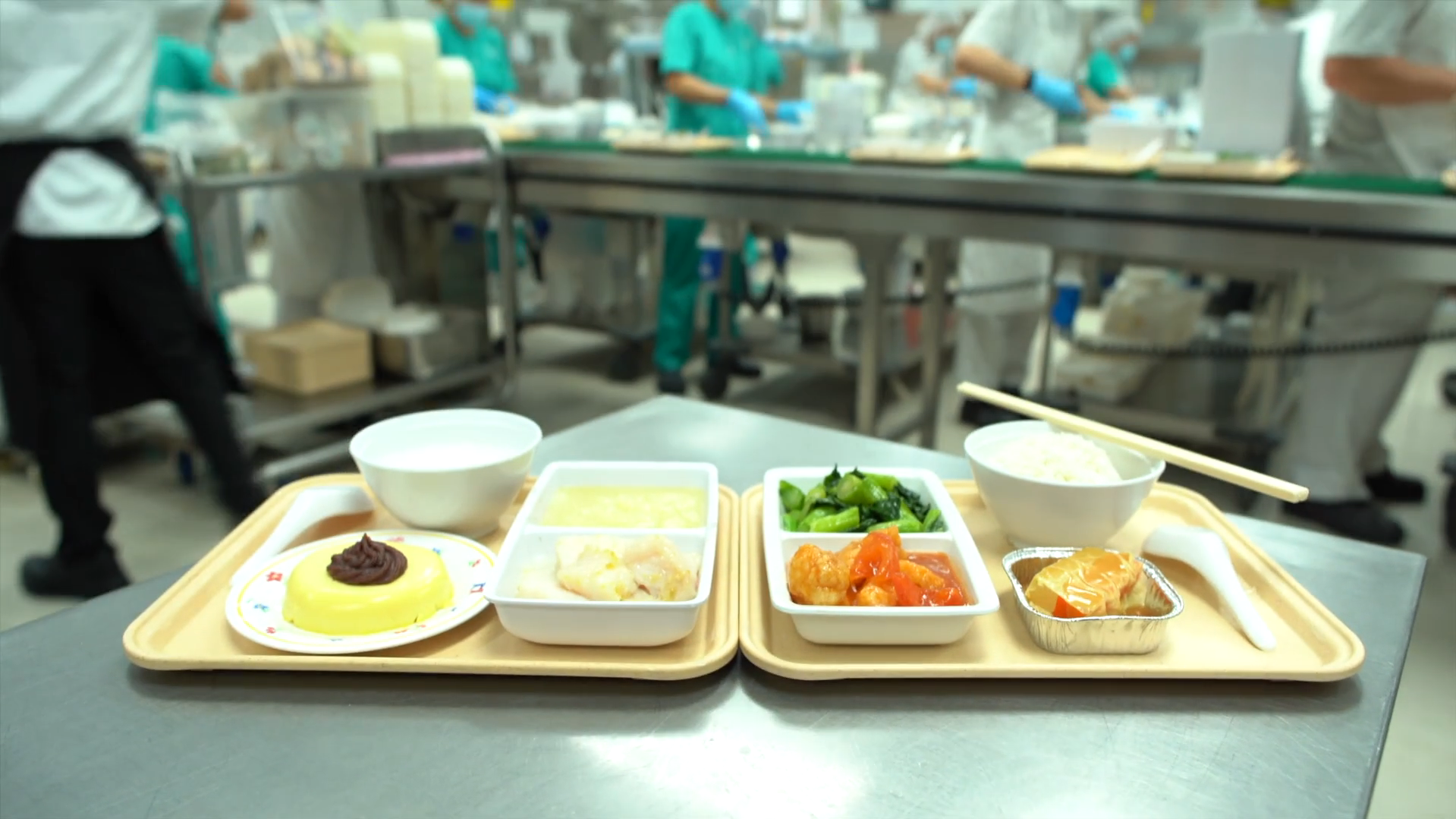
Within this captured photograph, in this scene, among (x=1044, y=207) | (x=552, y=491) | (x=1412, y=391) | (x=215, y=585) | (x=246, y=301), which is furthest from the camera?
(x=246, y=301)

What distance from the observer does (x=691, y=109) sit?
3900 mm

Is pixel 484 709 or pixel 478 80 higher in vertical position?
pixel 478 80

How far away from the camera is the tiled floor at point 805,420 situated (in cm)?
174

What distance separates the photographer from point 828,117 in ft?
10.9

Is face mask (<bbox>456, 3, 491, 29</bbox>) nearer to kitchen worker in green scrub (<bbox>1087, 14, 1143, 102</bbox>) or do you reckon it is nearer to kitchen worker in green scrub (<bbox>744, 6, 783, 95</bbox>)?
kitchen worker in green scrub (<bbox>744, 6, 783, 95</bbox>)

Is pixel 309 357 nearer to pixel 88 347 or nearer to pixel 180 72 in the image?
pixel 88 347

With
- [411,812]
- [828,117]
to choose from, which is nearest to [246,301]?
[828,117]

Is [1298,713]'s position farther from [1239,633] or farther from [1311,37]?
[1311,37]

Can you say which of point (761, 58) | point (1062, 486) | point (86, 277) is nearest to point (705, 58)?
point (761, 58)

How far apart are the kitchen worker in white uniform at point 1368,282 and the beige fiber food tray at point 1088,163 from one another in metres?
0.51

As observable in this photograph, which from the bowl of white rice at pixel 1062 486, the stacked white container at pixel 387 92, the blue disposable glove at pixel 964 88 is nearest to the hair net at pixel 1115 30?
the blue disposable glove at pixel 964 88

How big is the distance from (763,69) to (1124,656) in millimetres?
4144

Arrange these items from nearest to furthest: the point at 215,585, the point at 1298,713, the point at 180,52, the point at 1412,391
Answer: the point at 1298,713
the point at 215,585
the point at 180,52
the point at 1412,391

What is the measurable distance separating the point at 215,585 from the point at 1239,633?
2.96 feet
